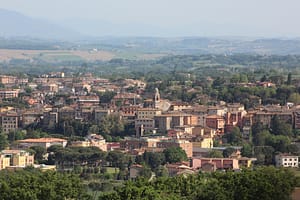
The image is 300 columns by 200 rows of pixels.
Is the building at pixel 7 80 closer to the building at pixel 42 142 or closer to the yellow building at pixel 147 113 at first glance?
the yellow building at pixel 147 113

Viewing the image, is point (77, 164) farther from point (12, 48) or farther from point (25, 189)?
point (12, 48)

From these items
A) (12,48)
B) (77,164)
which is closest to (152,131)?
(77,164)

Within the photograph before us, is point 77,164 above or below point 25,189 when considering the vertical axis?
below

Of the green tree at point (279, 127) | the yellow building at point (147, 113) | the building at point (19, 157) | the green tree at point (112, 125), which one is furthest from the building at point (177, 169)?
the yellow building at point (147, 113)

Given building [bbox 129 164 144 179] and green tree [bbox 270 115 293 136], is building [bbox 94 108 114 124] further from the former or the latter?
building [bbox 129 164 144 179]

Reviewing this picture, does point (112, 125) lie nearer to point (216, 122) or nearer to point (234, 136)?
point (216, 122)
